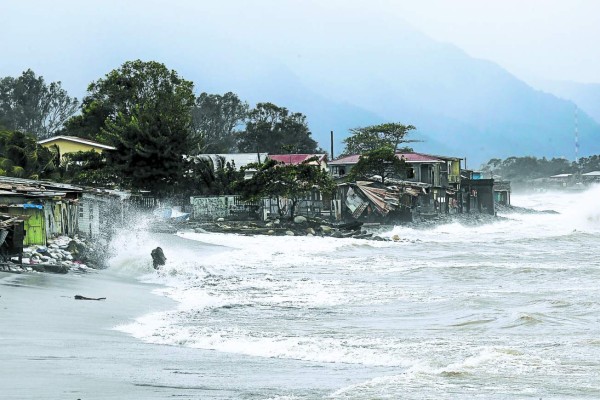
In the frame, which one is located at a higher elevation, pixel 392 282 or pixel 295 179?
pixel 295 179

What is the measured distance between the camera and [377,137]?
96812mm

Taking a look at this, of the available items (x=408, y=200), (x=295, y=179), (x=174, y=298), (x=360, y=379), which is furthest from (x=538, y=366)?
(x=408, y=200)

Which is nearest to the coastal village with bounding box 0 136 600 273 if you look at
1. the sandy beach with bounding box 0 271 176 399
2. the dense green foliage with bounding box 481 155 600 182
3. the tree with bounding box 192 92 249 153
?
the sandy beach with bounding box 0 271 176 399

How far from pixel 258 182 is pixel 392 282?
1171 inches

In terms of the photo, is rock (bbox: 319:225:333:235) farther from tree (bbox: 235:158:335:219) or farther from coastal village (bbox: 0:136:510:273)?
tree (bbox: 235:158:335:219)

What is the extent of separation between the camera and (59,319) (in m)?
14.6

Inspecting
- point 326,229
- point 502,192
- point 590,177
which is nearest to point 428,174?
point 326,229

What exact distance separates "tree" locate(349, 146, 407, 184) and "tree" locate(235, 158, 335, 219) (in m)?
12.7

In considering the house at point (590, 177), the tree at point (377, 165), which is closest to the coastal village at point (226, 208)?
the tree at point (377, 165)

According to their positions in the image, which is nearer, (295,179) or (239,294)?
(239,294)

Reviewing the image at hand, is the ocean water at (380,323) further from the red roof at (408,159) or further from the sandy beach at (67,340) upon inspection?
the red roof at (408,159)

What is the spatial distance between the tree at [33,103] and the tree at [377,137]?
111 feet

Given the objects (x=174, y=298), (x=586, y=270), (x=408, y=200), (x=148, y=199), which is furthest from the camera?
(x=408, y=200)

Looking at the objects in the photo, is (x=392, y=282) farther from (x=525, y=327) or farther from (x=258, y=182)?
(x=258, y=182)
